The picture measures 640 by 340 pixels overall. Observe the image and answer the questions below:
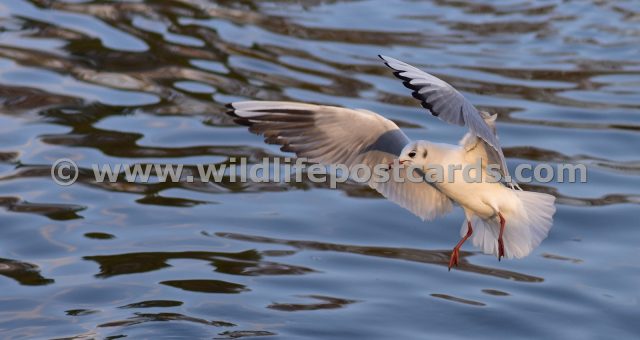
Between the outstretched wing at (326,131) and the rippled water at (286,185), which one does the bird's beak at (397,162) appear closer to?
the outstretched wing at (326,131)

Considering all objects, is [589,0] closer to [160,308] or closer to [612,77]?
[612,77]

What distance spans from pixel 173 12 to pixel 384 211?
20.5 ft

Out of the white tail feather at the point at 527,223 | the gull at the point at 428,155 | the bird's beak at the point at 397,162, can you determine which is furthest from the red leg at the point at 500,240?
the bird's beak at the point at 397,162

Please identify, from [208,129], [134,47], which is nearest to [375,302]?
[208,129]

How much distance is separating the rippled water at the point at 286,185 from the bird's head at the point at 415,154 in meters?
1.58

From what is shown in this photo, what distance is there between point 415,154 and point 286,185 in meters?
4.35

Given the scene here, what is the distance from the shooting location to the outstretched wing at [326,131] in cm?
766

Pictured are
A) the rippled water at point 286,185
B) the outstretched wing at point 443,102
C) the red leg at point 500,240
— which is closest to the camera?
the outstretched wing at point 443,102

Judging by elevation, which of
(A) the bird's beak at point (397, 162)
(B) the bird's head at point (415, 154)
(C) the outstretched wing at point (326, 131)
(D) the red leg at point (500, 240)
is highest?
(C) the outstretched wing at point (326, 131)

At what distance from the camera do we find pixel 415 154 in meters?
7.14

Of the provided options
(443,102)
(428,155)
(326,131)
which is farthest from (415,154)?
(326,131)

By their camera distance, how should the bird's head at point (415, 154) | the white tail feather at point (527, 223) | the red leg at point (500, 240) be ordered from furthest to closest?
the white tail feather at point (527, 223) → the red leg at point (500, 240) → the bird's head at point (415, 154)

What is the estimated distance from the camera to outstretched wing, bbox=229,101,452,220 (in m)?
7.66

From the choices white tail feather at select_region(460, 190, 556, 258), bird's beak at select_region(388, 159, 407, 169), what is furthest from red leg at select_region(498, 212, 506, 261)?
bird's beak at select_region(388, 159, 407, 169)
